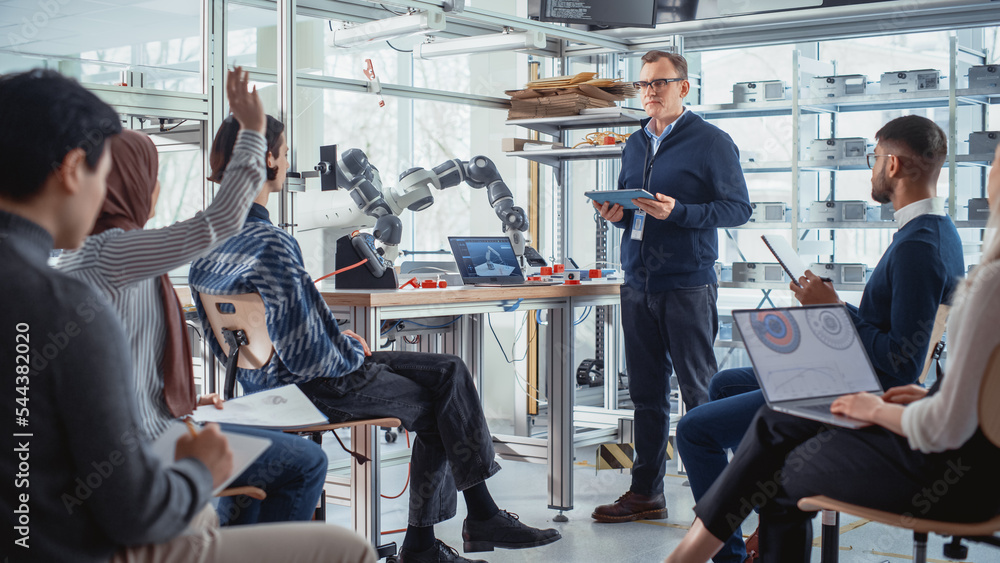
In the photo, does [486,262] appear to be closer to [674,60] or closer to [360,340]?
[360,340]

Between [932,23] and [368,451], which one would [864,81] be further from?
[368,451]

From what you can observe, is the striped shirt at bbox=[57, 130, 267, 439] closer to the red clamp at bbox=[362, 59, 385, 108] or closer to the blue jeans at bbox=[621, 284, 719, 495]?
the blue jeans at bbox=[621, 284, 719, 495]

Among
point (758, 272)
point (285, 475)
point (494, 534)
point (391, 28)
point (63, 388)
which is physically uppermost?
point (391, 28)

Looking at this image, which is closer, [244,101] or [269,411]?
[244,101]

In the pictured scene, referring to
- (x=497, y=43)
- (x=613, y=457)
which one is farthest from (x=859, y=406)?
(x=497, y=43)

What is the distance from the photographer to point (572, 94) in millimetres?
3953

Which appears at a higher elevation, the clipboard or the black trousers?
the clipboard

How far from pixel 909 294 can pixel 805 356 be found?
0.35 metres

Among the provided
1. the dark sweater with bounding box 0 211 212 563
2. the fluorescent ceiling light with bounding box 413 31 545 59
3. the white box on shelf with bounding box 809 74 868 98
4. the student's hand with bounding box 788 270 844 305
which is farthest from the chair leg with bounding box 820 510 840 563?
the white box on shelf with bounding box 809 74 868 98

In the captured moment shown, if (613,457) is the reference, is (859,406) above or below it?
above

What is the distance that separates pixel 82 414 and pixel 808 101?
15.5ft

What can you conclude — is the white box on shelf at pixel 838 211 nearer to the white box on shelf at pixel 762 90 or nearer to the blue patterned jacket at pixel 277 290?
the white box on shelf at pixel 762 90

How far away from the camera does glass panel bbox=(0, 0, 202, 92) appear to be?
24.2 feet

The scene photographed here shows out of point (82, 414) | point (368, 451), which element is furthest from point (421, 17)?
point (82, 414)
